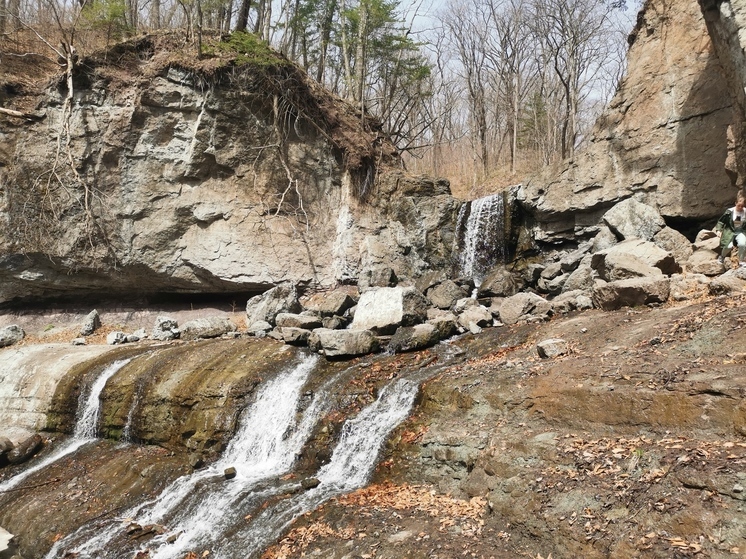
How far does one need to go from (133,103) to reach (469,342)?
12524 millimetres

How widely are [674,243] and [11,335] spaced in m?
18.0

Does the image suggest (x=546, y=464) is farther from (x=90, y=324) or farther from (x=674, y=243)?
(x=90, y=324)

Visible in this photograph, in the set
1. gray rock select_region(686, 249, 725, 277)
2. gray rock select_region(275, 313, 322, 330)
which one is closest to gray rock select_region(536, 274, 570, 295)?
gray rock select_region(686, 249, 725, 277)

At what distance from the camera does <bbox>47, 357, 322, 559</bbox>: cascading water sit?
6.03m

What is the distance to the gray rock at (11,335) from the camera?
13797 mm

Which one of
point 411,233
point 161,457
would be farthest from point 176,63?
point 161,457

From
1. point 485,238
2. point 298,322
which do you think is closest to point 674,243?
point 485,238

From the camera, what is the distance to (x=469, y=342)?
943 cm

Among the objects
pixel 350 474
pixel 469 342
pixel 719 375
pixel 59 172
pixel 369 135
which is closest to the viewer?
pixel 719 375

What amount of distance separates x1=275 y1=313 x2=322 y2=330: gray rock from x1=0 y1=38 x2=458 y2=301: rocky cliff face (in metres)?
4.06

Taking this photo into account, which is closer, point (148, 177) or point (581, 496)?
point (581, 496)

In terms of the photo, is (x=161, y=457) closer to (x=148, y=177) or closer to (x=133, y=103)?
(x=148, y=177)

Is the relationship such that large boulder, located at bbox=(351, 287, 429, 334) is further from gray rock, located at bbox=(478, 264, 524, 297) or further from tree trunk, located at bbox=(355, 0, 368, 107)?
tree trunk, located at bbox=(355, 0, 368, 107)

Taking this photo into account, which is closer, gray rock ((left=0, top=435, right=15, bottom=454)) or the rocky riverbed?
the rocky riverbed
